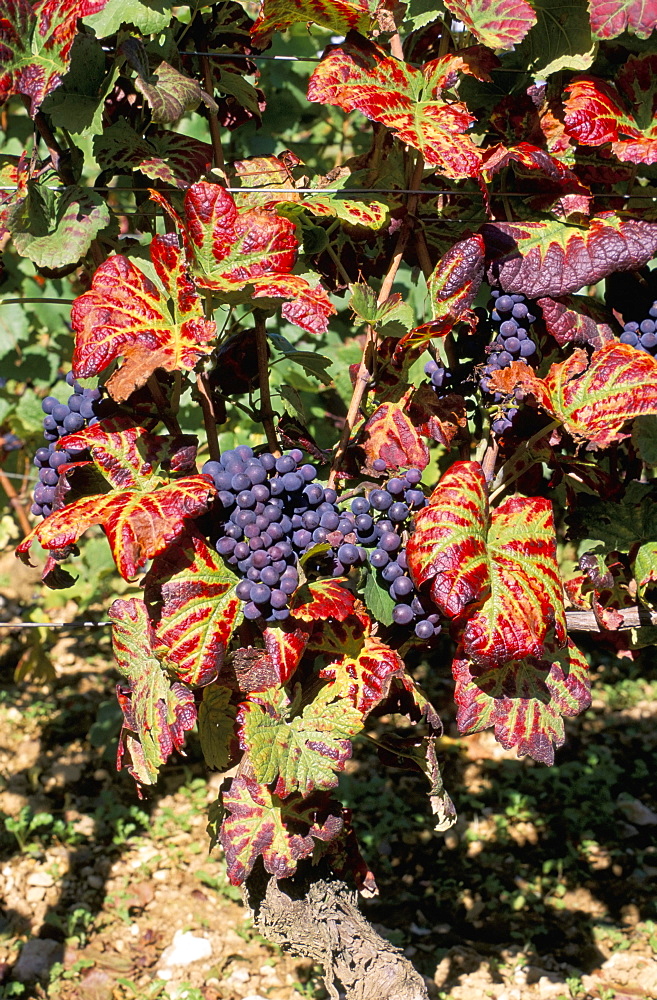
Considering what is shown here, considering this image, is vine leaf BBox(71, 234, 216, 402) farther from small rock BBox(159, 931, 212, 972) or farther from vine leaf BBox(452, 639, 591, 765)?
small rock BBox(159, 931, 212, 972)

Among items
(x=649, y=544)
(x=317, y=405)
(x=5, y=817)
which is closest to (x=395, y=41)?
(x=649, y=544)

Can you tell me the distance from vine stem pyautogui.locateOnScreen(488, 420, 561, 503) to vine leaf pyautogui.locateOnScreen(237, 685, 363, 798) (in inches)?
17.5

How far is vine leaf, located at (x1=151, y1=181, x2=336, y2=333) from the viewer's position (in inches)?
51.1

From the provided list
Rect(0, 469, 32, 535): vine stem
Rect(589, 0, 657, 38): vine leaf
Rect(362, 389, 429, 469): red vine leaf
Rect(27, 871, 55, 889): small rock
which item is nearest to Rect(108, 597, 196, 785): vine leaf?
Rect(362, 389, 429, 469): red vine leaf

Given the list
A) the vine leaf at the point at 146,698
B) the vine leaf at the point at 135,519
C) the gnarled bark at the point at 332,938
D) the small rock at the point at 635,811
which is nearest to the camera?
the vine leaf at the point at 135,519

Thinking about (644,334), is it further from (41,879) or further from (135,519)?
(41,879)

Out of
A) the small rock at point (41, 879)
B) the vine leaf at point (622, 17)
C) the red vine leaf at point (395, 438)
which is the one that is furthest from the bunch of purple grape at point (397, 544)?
the small rock at point (41, 879)

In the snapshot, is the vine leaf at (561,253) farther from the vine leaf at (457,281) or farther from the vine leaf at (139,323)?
the vine leaf at (139,323)

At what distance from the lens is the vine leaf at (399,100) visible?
129 centimetres

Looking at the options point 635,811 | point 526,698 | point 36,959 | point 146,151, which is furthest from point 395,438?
point 635,811

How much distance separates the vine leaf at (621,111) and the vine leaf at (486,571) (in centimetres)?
53

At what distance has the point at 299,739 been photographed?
1487 millimetres

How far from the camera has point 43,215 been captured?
1.43 metres

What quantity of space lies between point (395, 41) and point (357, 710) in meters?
1.06
